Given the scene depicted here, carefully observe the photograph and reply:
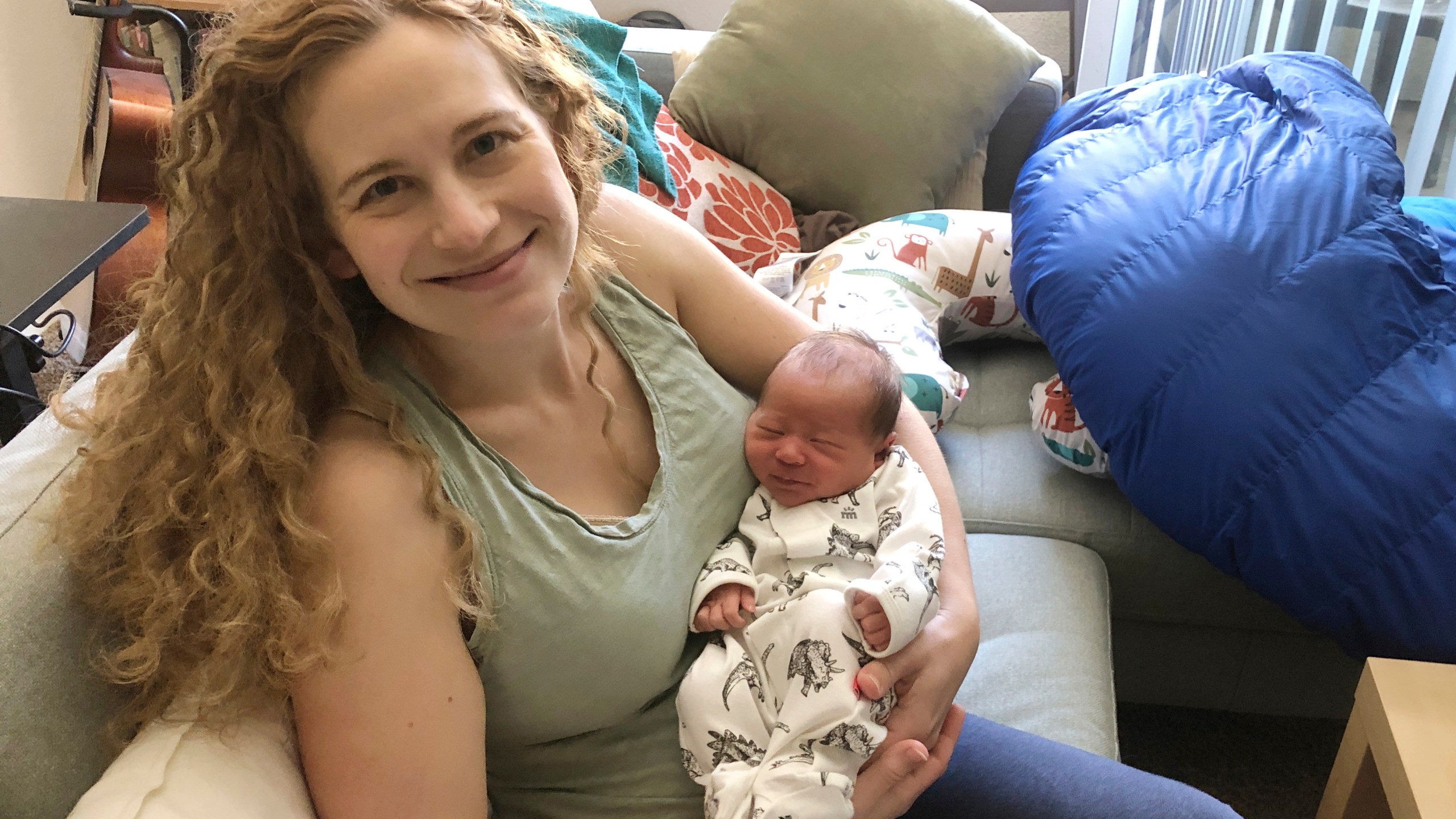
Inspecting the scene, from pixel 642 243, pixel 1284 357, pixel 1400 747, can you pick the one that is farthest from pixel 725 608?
pixel 1284 357

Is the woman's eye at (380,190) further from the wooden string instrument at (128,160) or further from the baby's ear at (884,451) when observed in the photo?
the wooden string instrument at (128,160)

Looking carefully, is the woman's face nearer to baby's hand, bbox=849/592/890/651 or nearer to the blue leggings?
baby's hand, bbox=849/592/890/651

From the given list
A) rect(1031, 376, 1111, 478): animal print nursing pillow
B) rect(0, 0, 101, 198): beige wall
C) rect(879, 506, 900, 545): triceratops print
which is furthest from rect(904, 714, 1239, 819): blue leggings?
rect(0, 0, 101, 198): beige wall

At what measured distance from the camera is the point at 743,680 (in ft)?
3.18

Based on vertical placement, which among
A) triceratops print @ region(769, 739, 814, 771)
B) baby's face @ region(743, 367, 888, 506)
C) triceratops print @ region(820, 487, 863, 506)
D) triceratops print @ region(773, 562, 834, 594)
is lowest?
triceratops print @ region(769, 739, 814, 771)

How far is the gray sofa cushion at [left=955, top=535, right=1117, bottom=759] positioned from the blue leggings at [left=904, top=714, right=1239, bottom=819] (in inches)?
5.5

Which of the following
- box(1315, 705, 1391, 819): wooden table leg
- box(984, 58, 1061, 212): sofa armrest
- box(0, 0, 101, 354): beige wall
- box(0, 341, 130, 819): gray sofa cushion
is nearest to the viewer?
box(0, 341, 130, 819): gray sofa cushion

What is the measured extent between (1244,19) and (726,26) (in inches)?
55.6

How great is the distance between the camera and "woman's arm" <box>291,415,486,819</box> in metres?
0.78

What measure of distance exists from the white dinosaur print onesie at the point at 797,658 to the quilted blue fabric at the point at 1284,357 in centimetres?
52

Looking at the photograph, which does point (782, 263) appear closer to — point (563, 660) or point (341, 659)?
point (563, 660)

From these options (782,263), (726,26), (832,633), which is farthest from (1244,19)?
(832,633)

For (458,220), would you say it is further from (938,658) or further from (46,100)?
(46,100)

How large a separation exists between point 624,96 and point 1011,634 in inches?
43.5
